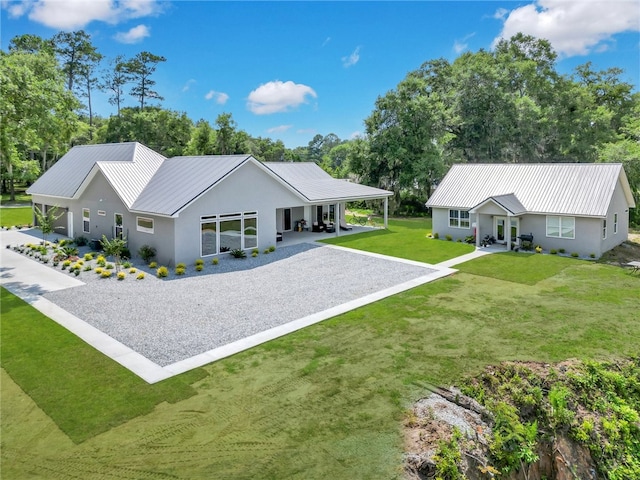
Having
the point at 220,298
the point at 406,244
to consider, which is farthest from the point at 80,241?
the point at 406,244

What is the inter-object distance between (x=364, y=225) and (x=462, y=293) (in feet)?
51.8

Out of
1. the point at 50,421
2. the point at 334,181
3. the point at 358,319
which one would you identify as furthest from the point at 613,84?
the point at 50,421

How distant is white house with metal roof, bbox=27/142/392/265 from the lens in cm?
1814

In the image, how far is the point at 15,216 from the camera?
107ft

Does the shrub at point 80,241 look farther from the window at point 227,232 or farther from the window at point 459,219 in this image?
the window at point 459,219

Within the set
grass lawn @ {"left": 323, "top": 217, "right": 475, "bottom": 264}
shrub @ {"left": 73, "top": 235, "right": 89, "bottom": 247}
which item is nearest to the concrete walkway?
grass lawn @ {"left": 323, "top": 217, "right": 475, "bottom": 264}

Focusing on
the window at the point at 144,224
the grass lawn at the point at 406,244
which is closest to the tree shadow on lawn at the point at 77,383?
the window at the point at 144,224

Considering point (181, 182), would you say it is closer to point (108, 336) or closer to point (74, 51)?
point (108, 336)

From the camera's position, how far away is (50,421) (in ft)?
23.7

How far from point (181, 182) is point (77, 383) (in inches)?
498

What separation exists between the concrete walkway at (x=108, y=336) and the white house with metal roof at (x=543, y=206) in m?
2.44

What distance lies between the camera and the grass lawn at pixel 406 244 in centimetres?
2080

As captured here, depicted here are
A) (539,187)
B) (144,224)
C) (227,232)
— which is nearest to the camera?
(144,224)

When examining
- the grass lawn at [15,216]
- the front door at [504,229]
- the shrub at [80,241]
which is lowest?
the shrub at [80,241]
